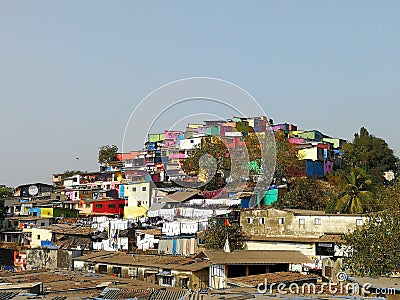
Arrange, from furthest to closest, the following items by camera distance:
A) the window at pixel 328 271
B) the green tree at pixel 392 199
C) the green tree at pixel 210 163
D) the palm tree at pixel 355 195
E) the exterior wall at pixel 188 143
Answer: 1. the exterior wall at pixel 188 143
2. the green tree at pixel 210 163
3. the palm tree at pixel 355 195
4. the window at pixel 328 271
5. the green tree at pixel 392 199

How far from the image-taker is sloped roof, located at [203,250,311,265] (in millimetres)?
18688

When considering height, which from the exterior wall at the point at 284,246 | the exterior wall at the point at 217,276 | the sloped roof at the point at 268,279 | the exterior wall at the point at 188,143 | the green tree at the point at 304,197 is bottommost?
the exterior wall at the point at 217,276

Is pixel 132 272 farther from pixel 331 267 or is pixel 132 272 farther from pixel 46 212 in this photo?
pixel 46 212

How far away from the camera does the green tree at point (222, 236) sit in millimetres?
25328

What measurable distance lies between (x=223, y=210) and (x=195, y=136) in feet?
72.4

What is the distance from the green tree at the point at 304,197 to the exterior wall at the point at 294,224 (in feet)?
23.8

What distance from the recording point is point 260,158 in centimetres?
4247

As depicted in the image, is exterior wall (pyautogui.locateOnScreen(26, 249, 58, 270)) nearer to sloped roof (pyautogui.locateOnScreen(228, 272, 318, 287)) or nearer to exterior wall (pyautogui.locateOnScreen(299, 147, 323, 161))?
sloped roof (pyautogui.locateOnScreen(228, 272, 318, 287))

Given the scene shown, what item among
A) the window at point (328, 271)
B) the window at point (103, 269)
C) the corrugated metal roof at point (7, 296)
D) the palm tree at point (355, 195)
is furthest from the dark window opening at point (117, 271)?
the palm tree at point (355, 195)

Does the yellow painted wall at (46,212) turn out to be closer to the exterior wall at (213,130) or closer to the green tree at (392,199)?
the exterior wall at (213,130)

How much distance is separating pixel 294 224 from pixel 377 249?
9.98 metres

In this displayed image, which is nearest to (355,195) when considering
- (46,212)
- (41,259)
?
(41,259)

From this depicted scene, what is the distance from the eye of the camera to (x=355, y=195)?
102ft

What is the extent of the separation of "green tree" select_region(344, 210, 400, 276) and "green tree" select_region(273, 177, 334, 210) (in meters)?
17.3
